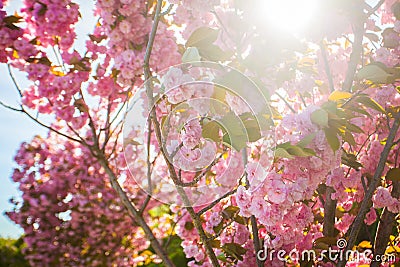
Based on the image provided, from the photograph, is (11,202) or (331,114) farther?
(11,202)

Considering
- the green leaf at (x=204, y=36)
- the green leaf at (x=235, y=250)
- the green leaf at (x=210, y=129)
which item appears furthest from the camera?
the green leaf at (x=235, y=250)

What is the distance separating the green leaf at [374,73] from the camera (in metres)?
1.36

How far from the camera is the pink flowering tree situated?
127 cm

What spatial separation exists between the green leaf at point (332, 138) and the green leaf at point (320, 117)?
3cm

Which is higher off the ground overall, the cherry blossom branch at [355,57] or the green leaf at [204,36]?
the cherry blossom branch at [355,57]

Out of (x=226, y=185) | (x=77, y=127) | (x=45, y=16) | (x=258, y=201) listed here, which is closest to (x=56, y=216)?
(x=77, y=127)

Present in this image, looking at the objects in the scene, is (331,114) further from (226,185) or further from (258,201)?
(226,185)

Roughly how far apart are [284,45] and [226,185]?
0.55 metres

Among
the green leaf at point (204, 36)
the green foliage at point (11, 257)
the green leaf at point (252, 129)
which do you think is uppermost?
the green foliage at point (11, 257)

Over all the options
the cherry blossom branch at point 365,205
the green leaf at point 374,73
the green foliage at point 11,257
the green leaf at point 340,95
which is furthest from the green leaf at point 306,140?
the green foliage at point 11,257

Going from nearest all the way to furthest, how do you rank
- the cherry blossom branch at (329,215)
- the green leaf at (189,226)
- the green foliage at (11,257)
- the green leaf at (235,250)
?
the green leaf at (235,250) → the cherry blossom branch at (329,215) → the green leaf at (189,226) → the green foliage at (11,257)

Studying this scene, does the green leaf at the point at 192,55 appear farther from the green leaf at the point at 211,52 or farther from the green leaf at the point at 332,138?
the green leaf at the point at 332,138

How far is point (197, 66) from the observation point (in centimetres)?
131

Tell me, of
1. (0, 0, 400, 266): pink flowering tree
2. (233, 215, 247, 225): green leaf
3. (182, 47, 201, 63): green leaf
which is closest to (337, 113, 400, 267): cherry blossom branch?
(0, 0, 400, 266): pink flowering tree
